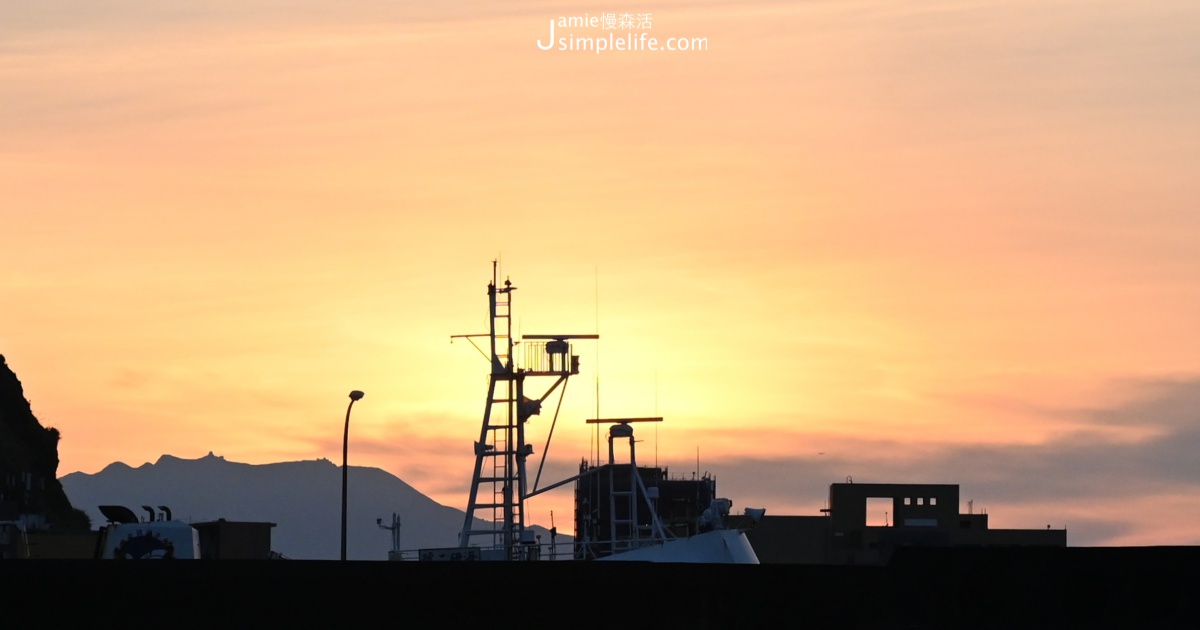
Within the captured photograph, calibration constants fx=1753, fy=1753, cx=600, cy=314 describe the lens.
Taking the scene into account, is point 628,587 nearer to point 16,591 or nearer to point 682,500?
point 16,591

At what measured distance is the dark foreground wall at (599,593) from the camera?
25.9 m

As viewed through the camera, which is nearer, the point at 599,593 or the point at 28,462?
the point at 599,593

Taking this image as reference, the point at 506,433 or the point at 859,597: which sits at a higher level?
the point at 506,433

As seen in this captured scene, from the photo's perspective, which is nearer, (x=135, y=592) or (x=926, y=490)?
(x=135, y=592)

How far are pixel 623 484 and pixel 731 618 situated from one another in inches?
4611

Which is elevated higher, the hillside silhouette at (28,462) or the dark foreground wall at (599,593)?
the hillside silhouette at (28,462)

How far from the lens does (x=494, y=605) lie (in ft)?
90.7

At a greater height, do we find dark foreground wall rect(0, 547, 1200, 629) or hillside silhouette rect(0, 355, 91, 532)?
hillside silhouette rect(0, 355, 91, 532)

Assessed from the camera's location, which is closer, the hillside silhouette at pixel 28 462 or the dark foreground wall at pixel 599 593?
the dark foreground wall at pixel 599 593

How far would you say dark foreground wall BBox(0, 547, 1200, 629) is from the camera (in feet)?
85.1

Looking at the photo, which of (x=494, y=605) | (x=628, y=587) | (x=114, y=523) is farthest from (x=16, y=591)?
(x=114, y=523)

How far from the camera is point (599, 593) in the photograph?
27750mm

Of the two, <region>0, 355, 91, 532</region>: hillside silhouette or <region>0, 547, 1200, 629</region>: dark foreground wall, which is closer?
<region>0, 547, 1200, 629</region>: dark foreground wall

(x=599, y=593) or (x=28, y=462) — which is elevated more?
(x=28, y=462)
